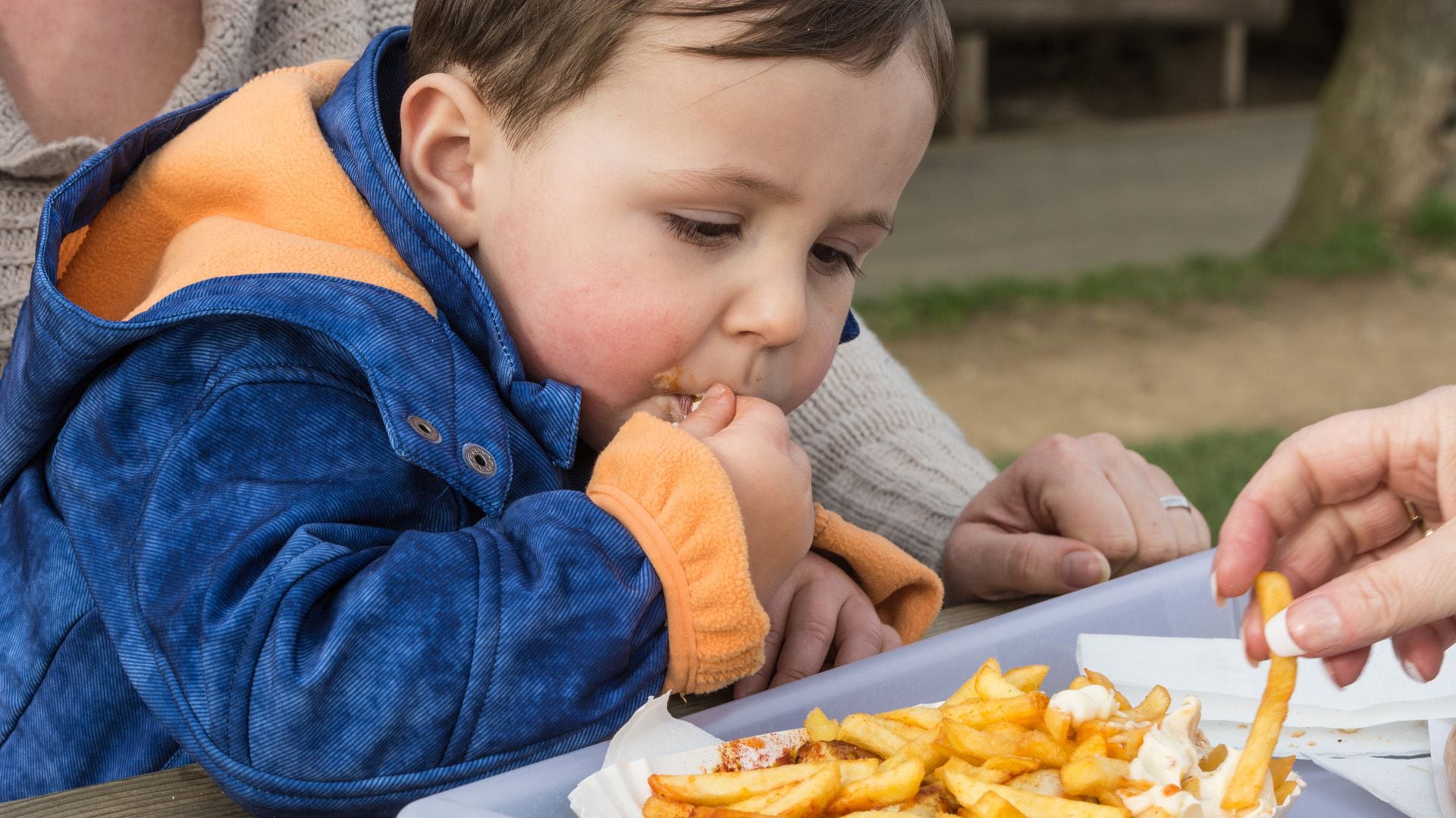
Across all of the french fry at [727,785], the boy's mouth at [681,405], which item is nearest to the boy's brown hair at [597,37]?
the boy's mouth at [681,405]

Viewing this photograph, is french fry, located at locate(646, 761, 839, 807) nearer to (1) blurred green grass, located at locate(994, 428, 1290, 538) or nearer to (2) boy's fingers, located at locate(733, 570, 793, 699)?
(2) boy's fingers, located at locate(733, 570, 793, 699)

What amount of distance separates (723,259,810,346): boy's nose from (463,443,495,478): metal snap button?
0.25 meters

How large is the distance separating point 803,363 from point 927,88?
11.3 inches

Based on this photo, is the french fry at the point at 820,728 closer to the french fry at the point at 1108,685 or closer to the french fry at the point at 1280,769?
the french fry at the point at 1108,685

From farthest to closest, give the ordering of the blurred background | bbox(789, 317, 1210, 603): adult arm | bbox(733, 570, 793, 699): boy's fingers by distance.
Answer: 1. the blurred background
2. bbox(789, 317, 1210, 603): adult arm
3. bbox(733, 570, 793, 699): boy's fingers

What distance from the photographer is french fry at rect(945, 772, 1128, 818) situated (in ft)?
3.10

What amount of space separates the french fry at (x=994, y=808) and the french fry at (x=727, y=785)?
10 cm

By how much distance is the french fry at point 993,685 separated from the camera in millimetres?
1079

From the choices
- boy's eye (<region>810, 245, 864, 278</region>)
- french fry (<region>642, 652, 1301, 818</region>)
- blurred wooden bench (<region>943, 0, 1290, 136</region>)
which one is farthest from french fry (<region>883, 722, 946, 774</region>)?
blurred wooden bench (<region>943, 0, 1290, 136</region>)

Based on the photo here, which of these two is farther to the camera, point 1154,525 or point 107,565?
point 1154,525

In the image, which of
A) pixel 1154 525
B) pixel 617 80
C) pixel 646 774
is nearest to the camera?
pixel 646 774

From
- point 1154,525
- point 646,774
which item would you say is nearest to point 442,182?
point 646,774

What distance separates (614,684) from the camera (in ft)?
3.71

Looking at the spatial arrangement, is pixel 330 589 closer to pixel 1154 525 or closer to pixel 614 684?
pixel 614 684
